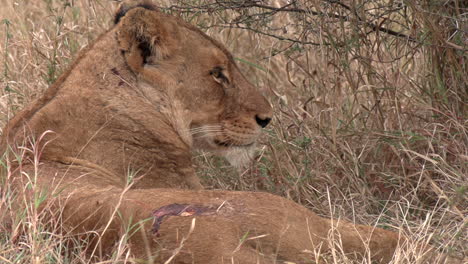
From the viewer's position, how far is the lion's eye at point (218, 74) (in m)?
3.81

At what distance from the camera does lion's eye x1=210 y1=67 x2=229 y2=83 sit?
381 centimetres

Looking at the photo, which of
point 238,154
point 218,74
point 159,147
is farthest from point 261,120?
point 159,147

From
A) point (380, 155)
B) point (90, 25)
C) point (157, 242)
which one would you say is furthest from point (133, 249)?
point (90, 25)

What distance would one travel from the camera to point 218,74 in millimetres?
3830

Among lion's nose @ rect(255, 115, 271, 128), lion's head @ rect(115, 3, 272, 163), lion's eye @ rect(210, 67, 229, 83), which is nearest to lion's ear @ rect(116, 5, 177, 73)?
lion's head @ rect(115, 3, 272, 163)

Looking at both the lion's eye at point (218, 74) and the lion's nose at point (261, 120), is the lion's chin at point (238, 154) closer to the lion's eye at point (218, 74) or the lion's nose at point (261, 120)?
the lion's nose at point (261, 120)

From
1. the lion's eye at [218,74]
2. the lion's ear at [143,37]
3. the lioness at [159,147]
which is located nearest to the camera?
the lioness at [159,147]

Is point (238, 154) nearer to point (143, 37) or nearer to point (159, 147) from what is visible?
point (159, 147)

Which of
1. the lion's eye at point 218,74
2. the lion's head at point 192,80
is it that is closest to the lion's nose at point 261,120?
the lion's head at point 192,80

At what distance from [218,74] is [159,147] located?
463 millimetres

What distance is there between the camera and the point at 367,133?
4254 mm

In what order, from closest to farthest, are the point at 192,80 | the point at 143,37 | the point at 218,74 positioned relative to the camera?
the point at 143,37
the point at 192,80
the point at 218,74

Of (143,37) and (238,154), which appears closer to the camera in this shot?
(143,37)

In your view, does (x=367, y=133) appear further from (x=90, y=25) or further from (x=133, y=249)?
(x=90, y=25)
